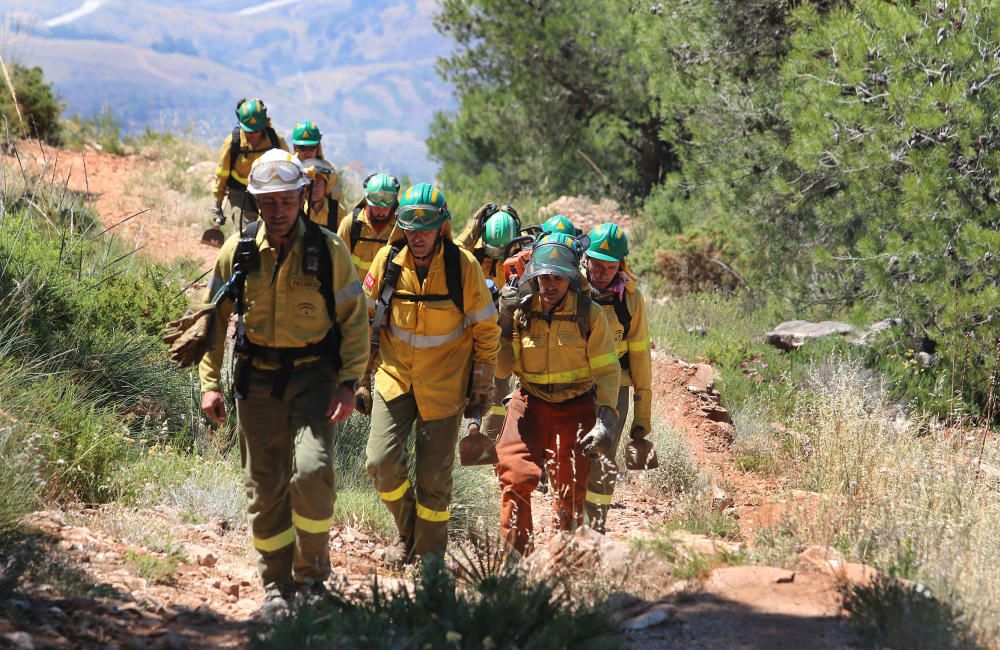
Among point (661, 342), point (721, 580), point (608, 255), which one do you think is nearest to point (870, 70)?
point (661, 342)

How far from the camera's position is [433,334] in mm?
5371

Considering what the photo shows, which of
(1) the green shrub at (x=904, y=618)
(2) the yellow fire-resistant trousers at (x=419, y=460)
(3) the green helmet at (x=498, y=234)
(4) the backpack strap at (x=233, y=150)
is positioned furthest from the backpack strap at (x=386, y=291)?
(4) the backpack strap at (x=233, y=150)

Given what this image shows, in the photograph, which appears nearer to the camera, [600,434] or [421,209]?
[421,209]

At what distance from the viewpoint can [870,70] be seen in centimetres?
1240

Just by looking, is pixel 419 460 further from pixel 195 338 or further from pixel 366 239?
pixel 366 239

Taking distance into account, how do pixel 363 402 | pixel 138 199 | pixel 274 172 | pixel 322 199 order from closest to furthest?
pixel 274 172, pixel 363 402, pixel 322 199, pixel 138 199

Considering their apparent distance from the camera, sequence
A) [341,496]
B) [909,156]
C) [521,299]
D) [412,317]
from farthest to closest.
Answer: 1. [909,156]
2. [341,496]
3. [521,299]
4. [412,317]

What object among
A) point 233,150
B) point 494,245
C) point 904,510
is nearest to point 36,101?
point 233,150

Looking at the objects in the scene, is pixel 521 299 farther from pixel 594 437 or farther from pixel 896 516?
pixel 896 516

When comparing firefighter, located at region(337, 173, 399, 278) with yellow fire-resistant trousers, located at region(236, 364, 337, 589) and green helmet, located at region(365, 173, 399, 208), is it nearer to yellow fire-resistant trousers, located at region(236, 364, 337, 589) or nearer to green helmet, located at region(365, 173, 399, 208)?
green helmet, located at region(365, 173, 399, 208)

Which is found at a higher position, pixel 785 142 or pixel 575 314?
pixel 785 142

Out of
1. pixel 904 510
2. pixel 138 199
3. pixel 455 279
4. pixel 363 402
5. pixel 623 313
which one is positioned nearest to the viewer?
pixel 455 279

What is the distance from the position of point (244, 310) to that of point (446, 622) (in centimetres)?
177

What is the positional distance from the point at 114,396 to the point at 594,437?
3504 millimetres
